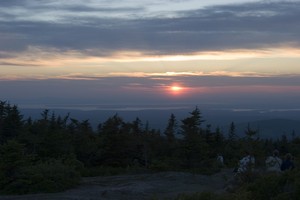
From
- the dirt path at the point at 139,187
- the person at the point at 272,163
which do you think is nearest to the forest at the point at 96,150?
the person at the point at 272,163

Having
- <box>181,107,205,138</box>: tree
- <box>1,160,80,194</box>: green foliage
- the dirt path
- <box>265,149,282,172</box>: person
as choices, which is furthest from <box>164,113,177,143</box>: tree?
<box>265,149,282,172</box>: person

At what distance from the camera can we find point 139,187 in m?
17.8

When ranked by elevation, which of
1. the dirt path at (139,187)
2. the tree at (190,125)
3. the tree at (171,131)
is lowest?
the dirt path at (139,187)

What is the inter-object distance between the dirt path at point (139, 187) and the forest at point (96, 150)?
3.69 ft

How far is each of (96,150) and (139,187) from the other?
1060 centimetres

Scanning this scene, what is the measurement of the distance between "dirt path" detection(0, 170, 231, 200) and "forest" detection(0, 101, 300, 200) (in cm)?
112

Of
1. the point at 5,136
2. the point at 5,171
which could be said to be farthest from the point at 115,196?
the point at 5,136

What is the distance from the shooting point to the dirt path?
1612 centimetres

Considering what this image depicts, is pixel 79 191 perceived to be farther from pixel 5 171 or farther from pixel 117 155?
pixel 117 155

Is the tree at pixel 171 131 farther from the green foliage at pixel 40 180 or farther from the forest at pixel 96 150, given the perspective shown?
the green foliage at pixel 40 180

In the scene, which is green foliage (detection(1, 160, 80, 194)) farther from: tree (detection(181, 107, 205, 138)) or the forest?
tree (detection(181, 107, 205, 138))

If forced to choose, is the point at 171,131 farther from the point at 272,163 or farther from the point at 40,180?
the point at 272,163

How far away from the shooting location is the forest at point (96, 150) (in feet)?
60.0

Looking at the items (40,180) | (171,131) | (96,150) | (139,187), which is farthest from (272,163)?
(171,131)
